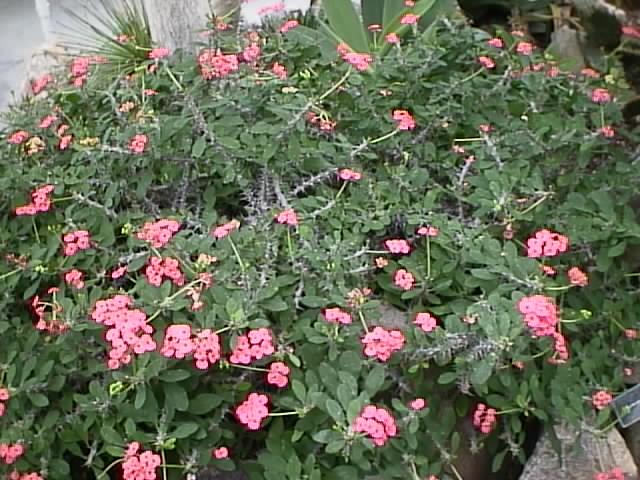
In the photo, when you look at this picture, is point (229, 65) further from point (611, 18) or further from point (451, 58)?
point (611, 18)

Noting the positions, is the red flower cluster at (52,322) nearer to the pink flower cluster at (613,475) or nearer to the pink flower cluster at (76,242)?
the pink flower cluster at (76,242)

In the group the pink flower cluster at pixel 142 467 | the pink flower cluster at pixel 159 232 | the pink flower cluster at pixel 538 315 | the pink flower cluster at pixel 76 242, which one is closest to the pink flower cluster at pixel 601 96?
the pink flower cluster at pixel 538 315

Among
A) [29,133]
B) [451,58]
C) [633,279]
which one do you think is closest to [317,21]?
[451,58]

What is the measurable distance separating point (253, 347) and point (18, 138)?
85 centimetres

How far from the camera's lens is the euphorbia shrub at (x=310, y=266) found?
1.36 meters

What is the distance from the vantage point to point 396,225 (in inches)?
66.0

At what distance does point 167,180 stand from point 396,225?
17.4 inches

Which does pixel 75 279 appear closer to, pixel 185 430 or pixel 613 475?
pixel 185 430

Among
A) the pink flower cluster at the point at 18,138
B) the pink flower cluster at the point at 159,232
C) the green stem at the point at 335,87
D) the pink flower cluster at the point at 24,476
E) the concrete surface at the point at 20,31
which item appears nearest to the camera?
the pink flower cluster at the point at 24,476

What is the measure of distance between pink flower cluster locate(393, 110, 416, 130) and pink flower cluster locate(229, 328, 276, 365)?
2.00 feet

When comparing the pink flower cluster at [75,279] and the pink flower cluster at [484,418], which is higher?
the pink flower cluster at [75,279]

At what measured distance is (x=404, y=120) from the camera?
5.88 ft

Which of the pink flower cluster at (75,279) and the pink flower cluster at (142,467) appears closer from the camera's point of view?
the pink flower cluster at (142,467)

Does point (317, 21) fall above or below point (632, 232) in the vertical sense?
above
